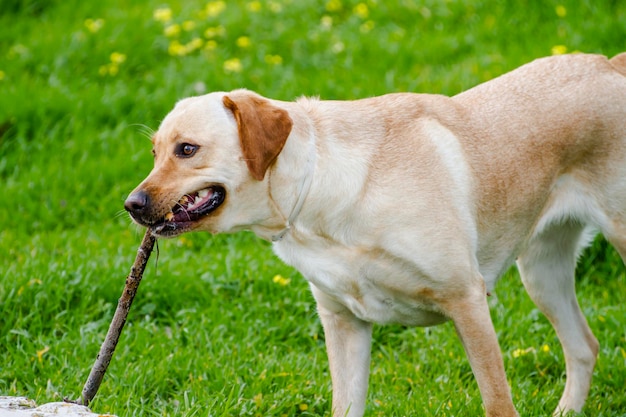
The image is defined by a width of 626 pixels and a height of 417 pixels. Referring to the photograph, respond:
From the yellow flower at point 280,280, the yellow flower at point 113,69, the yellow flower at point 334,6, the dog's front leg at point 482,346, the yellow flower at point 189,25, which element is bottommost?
the yellow flower at point 113,69

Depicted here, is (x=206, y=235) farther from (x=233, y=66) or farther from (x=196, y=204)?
(x=196, y=204)

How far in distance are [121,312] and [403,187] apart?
131cm

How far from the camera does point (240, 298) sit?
575cm

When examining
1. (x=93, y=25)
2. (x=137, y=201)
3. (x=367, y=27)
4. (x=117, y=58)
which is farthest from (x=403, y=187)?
(x=93, y=25)

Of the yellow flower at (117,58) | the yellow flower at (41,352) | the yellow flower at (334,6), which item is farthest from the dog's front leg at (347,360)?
the yellow flower at (334,6)

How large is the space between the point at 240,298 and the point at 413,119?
1957 mm

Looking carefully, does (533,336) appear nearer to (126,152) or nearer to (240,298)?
(240,298)

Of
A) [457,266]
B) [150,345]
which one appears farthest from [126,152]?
[457,266]

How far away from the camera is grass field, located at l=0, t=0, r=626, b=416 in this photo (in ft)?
16.2

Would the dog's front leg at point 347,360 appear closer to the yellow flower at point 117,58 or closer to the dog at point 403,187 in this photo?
the dog at point 403,187

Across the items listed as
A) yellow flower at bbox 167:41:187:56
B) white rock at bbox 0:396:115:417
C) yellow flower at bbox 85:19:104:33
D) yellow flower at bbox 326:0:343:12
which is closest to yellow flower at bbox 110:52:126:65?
yellow flower at bbox 167:41:187:56

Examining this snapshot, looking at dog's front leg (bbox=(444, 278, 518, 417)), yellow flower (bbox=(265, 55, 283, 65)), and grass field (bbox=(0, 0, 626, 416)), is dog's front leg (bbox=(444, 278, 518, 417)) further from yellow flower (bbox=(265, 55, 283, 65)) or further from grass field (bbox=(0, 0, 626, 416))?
yellow flower (bbox=(265, 55, 283, 65))

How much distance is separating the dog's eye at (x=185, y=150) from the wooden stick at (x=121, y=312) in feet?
1.37

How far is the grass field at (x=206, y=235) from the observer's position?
4930 millimetres
